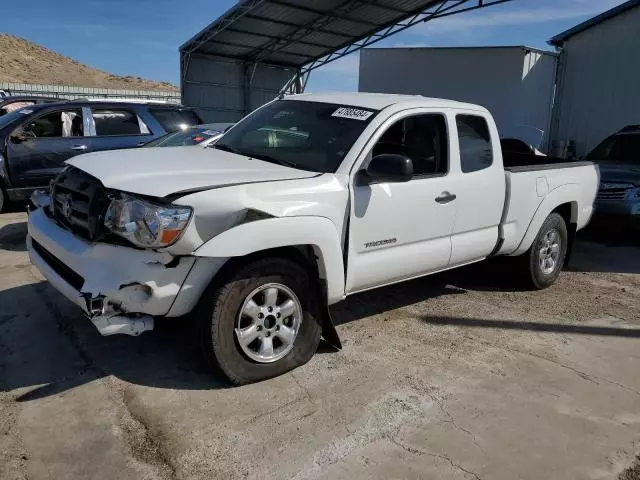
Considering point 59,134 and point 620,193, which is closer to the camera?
point 620,193

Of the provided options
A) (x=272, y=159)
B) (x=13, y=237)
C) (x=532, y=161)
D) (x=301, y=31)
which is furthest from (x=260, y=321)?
(x=301, y=31)

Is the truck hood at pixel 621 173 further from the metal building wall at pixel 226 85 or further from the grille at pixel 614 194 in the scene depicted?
the metal building wall at pixel 226 85

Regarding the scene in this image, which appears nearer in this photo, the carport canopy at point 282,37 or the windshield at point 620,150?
the windshield at point 620,150

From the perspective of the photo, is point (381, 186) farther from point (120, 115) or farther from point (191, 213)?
point (120, 115)

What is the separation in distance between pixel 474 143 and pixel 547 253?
5.88 feet

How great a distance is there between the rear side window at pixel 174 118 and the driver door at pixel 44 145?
Result: 4.09 feet

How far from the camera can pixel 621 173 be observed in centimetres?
852

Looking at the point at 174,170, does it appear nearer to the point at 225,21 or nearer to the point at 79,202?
the point at 79,202

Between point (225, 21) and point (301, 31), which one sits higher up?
point (301, 31)

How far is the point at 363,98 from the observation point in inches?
183

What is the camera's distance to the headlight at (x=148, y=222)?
312 centimetres

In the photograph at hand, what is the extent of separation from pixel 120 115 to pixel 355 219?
6.77m

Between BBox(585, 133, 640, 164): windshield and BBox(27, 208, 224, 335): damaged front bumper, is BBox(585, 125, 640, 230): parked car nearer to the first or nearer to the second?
BBox(585, 133, 640, 164): windshield

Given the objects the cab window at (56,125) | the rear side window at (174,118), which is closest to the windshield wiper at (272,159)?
the rear side window at (174,118)
